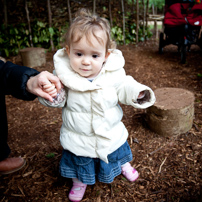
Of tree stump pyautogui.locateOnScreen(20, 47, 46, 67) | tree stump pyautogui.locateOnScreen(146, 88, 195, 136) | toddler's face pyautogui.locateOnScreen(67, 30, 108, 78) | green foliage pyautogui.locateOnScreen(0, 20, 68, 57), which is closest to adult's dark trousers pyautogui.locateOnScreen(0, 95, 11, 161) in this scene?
toddler's face pyautogui.locateOnScreen(67, 30, 108, 78)

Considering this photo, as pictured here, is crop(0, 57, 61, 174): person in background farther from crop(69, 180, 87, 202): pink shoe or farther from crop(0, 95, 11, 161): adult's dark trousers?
crop(69, 180, 87, 202): pink shoe

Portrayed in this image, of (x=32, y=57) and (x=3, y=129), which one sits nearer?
(x=3, y=129)

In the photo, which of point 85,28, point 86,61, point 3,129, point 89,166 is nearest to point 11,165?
point 3,129

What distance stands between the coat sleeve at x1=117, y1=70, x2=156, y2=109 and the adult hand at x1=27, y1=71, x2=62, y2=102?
19.0 inches

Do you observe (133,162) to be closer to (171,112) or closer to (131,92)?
(171,112)

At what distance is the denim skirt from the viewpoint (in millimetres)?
1729

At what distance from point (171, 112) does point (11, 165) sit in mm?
1845

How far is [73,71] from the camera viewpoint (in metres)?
1.52

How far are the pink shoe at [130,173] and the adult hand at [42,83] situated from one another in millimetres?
1162

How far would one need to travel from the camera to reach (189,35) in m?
4.77

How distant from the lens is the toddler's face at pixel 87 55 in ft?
4.52

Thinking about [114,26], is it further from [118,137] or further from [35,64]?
[118,137]

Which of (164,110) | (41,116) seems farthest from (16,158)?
(164,110)

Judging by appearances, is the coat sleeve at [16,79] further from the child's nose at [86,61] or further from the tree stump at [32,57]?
the tree stump at [32,57]
